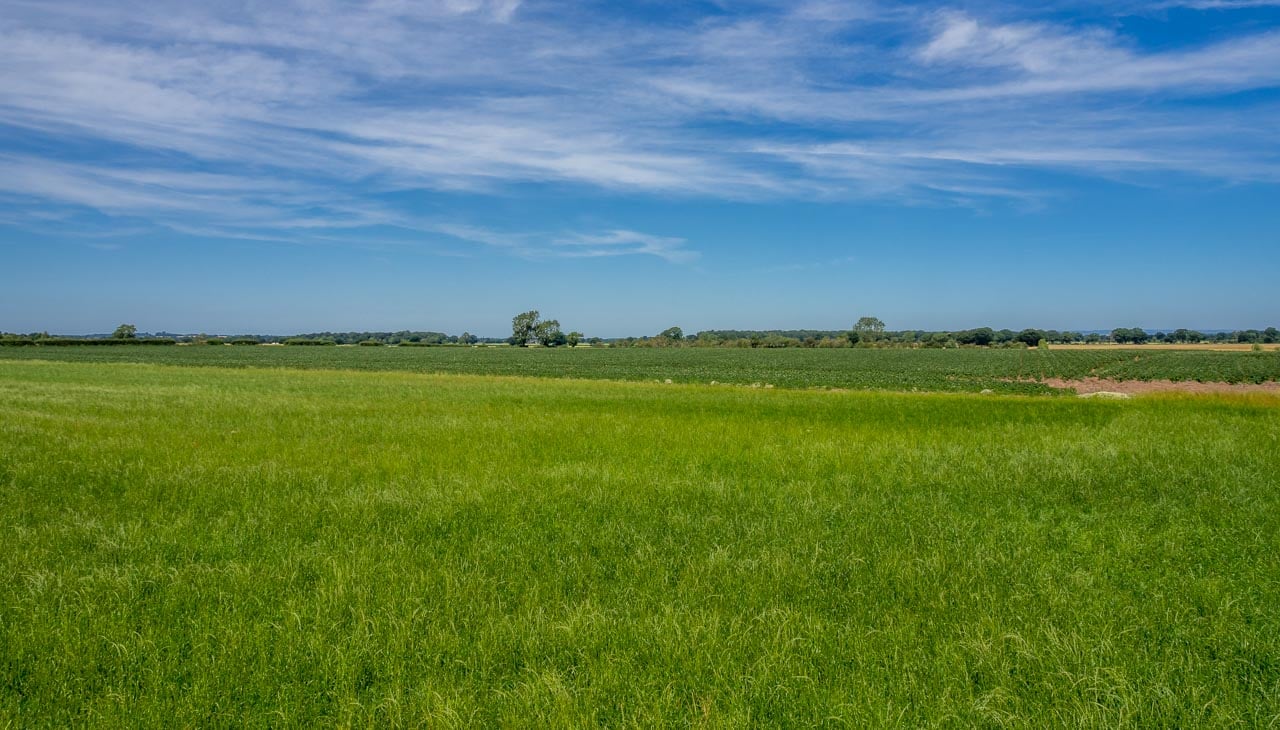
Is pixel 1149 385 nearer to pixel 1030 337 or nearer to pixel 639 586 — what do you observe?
pixel 639 586

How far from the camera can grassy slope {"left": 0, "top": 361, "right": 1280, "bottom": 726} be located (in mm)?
4406

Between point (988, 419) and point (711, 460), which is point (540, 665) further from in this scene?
point (988, 419)

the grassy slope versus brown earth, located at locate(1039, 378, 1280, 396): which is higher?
the grassy slope

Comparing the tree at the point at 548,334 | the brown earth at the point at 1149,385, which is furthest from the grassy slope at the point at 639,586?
the tree at the point at 548,334

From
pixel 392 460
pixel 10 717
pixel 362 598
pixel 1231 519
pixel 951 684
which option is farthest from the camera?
pixel 392 460

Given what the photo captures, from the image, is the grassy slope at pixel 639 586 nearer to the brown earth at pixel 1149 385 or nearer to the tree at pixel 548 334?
the brown earth at pixel 1149 385

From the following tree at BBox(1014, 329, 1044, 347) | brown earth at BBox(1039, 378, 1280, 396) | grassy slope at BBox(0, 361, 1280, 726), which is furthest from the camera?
tree at BBox(1014, 329, 1044, 347)

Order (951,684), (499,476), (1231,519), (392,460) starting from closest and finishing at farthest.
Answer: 1. (951,684)
2. (1231,519)
3. (499,476)
4. (392,460)

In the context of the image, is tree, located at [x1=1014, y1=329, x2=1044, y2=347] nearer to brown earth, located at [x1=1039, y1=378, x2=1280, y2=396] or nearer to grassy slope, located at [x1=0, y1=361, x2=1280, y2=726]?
brown earth, located at [x1=1039, y1=378, x2=1280, y2=396]

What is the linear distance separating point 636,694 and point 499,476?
24.6ft

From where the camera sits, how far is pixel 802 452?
1391 centimetres

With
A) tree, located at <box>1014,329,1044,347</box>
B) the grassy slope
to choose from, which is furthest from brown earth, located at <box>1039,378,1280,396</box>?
tree, located at <box>1014,329,1044,347</box>

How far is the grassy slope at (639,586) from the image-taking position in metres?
4.41

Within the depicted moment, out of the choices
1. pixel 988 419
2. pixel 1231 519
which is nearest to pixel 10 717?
pixel 1231 519
